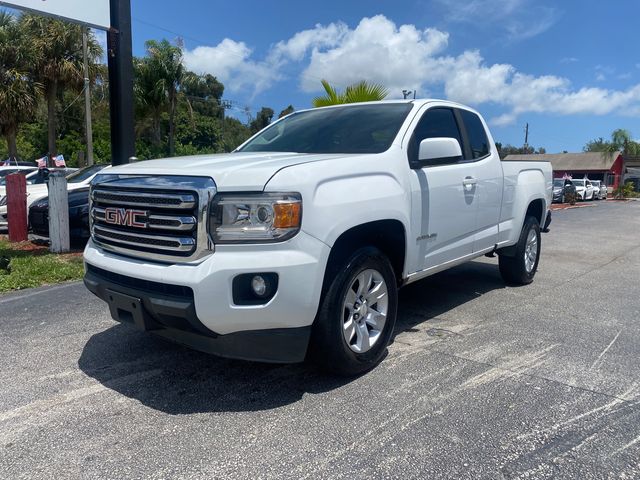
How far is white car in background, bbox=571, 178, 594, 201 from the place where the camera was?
33.7 metres

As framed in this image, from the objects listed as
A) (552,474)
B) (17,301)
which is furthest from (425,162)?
(17,301)

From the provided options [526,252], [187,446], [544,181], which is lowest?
[187,446]

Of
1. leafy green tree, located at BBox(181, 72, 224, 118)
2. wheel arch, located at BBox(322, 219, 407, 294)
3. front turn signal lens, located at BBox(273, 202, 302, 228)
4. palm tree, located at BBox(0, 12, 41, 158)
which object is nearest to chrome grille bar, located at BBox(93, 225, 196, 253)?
front turn signal lens, located at BBox(273, 202, 302, 228)

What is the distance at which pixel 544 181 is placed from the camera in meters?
6.64

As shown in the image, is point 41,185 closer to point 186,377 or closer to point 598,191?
point 186,377

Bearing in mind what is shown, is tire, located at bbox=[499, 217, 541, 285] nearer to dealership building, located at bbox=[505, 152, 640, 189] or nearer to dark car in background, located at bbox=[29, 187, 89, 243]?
dark car in background, located at bbox=[29, 187, 89, 243]

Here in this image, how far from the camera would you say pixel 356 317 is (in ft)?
11.9

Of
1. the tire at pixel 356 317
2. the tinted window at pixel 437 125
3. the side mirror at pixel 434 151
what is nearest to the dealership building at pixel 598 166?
the tinted window at pixel 437 125

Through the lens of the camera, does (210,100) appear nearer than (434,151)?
Answer: No

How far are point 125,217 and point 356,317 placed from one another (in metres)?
1.64

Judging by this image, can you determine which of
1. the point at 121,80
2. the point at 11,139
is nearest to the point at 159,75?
the point at 11,139

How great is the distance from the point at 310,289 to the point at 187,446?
3.50 feet

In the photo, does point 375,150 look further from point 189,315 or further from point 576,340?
point 576,340

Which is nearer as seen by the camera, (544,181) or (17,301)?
(17,301)
